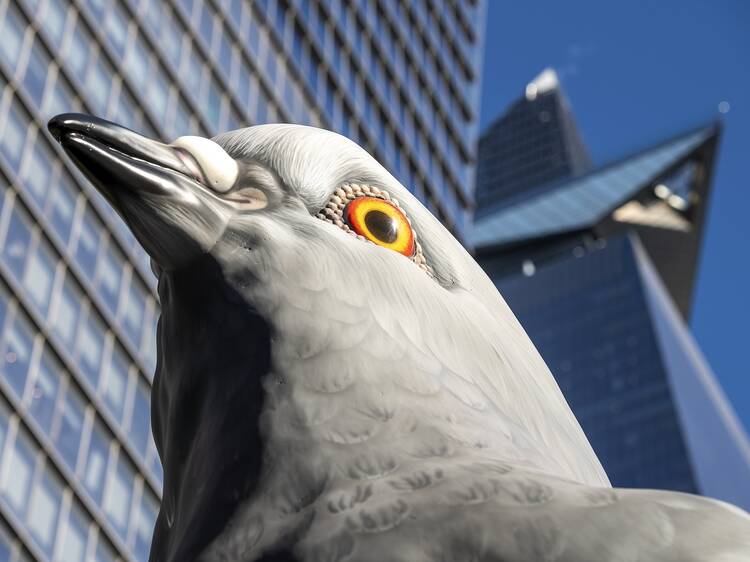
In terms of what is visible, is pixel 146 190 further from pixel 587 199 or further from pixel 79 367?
pixel 587 199

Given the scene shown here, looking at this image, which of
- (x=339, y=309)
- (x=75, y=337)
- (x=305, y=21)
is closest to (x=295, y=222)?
(x=339, y=309)

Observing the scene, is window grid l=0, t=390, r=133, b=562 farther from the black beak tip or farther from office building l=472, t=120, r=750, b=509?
office building l=472, t=120, r=750, b=509

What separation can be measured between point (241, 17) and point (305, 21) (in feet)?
12.2

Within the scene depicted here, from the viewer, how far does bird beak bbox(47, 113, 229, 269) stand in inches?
160

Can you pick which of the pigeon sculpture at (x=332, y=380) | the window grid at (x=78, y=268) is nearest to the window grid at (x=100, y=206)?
the window grid at (x=78, y=268)

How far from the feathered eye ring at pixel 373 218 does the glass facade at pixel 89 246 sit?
851 inches

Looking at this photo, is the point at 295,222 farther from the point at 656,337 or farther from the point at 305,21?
the point at 656,337

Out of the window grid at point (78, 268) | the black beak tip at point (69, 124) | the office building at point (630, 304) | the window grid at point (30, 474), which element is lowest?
the office building at point (630, 304)

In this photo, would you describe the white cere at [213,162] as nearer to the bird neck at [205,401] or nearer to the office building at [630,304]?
the bird neck at [205,401]

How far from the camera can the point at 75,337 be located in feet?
93.9

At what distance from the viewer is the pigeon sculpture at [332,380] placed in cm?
339

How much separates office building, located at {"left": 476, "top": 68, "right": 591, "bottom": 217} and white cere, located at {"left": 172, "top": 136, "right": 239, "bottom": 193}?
11806 centimetres

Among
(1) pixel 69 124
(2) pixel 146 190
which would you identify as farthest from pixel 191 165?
(1) pixel 69 124

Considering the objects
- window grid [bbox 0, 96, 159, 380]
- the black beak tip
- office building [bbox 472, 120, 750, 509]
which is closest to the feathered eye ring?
the black beak tip
